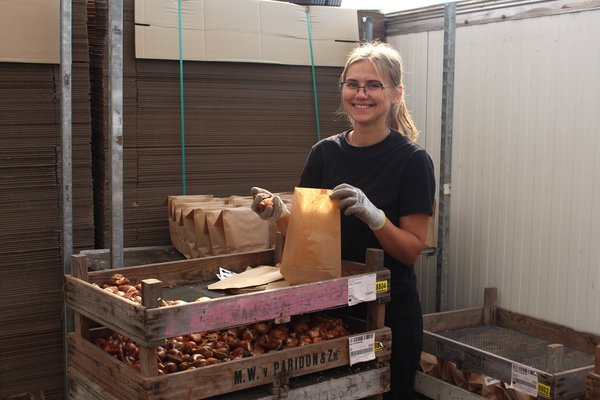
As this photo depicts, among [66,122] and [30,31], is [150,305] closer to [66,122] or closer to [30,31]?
[66,122]

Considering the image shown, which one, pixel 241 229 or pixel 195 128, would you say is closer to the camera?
pixel 241 229

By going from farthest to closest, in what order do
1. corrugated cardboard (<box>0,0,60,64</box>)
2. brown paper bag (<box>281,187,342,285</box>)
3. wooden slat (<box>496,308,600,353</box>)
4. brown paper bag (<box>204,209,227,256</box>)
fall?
wooden slat (<box>496,308,600,353</box>) → brown paper bag (<box>204,209,227,256</box>) → corrugated cardboard (<box>0,0,60,64</box>) → brown paper bag (<box>281,187,342,285</box>)

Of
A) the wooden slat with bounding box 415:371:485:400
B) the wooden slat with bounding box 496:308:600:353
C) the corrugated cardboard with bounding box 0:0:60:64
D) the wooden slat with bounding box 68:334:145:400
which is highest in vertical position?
the corrugated cardboard with bounding box 0:0:60:64

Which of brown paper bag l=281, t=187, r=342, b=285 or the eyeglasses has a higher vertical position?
the eyeglasses

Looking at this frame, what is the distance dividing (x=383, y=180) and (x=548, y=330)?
1.99 metres

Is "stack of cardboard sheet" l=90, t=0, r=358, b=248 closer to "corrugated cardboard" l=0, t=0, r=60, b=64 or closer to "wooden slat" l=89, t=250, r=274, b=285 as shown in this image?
"corrugated cardboard" l=0, t=0, r=60, b=64

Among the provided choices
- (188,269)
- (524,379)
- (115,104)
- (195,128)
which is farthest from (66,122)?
(524,379)

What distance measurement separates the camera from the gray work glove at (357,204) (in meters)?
2.64

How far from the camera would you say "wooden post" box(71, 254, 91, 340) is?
9.23ft

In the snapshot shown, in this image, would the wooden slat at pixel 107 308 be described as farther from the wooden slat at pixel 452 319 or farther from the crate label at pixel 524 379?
the wooden slat at pixel 452 319

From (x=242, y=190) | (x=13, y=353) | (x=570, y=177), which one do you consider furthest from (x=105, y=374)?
(x=570, y=177)

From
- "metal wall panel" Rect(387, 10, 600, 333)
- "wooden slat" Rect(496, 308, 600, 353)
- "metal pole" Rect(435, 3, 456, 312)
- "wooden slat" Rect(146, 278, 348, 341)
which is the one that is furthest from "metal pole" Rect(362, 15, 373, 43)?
"wooden slat" Rect(146, 278, 348, 341)

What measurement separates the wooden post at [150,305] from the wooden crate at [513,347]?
1691 millimetres

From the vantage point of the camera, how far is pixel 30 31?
4.00 metres
